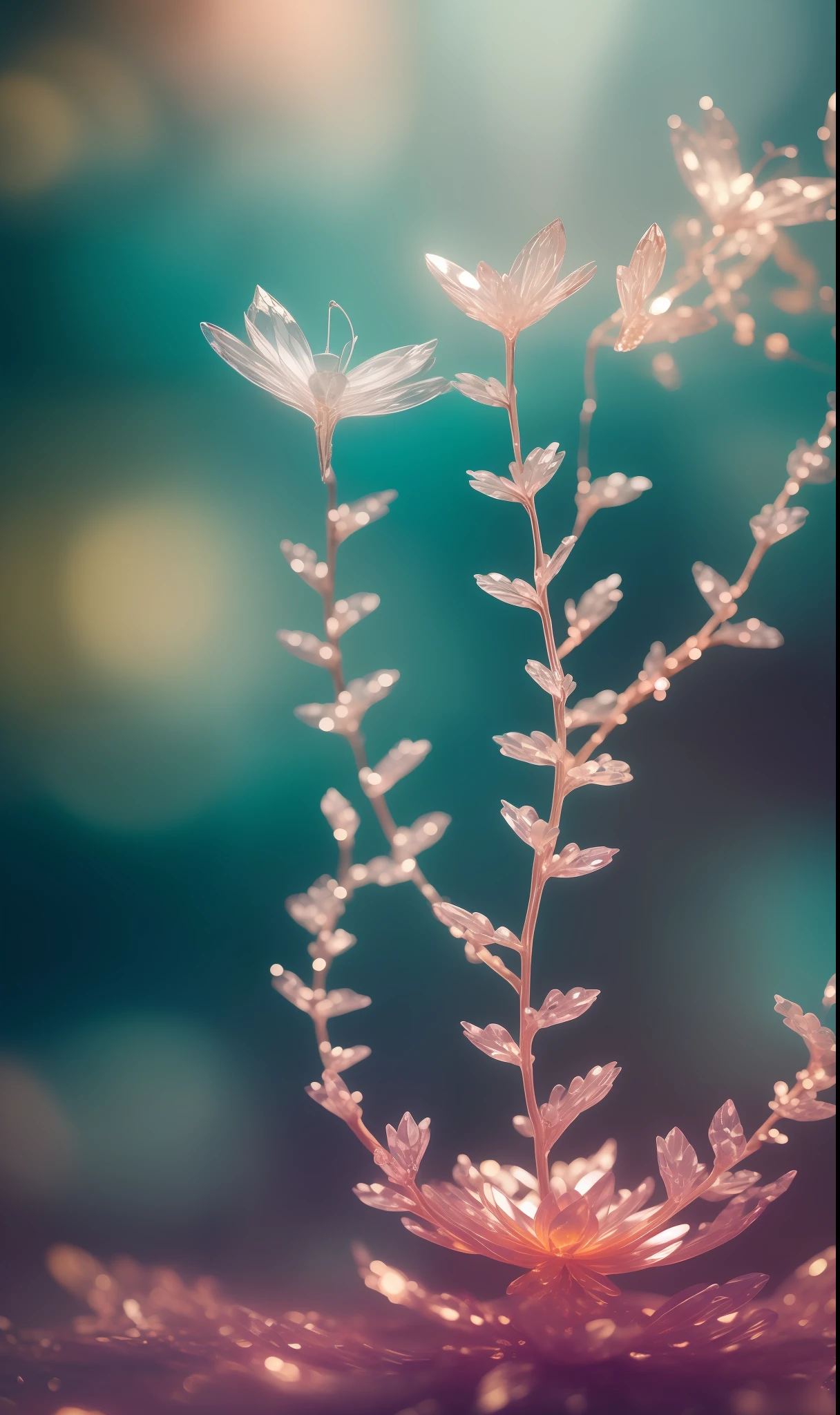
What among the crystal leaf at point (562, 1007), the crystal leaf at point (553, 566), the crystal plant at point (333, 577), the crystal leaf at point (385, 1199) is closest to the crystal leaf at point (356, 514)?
the crystal plant at point (333, 577)

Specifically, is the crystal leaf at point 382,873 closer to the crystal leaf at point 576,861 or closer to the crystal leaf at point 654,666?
the crystal leaf at point 576,861

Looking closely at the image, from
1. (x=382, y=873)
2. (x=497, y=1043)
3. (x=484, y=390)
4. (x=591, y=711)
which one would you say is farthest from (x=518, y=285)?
(x=497, y=1043)

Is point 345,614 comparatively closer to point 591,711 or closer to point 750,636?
point 591,711

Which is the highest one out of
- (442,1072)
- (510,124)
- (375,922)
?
(510,124)

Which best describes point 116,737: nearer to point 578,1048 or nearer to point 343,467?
point 343,467

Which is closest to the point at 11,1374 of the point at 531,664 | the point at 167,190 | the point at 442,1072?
the point at 442,1072

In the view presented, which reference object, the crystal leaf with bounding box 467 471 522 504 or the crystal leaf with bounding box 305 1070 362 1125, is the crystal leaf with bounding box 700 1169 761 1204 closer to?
the crystal leaf with bounding box 305 1070 362 1125
